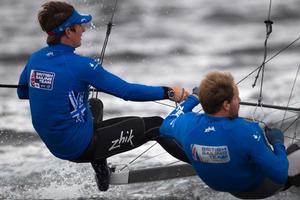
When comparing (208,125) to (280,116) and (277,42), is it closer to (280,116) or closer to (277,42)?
(280,116)

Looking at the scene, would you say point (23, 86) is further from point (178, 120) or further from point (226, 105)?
point (226, 105)

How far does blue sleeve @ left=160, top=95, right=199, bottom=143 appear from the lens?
5344mm

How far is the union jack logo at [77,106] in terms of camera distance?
18.7 feet

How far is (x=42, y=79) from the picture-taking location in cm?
568

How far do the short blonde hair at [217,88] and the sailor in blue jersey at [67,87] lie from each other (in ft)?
2.22

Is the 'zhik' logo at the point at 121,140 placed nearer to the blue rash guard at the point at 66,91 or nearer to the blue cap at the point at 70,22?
the blue rash guard at the point at 66,91

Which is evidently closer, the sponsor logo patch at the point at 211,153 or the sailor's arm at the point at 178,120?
the sponsor logo patch at the point at 211,153

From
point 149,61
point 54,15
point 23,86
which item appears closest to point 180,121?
point 54,15

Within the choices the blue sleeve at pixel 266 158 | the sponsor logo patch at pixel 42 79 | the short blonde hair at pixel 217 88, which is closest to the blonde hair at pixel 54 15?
the sponsor logo patch at pixel 42 79

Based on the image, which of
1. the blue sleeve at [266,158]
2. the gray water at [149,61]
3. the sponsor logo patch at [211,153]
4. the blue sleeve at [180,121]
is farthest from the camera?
the gray water at [149,61]

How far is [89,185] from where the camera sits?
9.95 metres

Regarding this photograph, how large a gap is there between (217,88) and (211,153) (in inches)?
18.9

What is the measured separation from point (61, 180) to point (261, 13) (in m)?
4.82

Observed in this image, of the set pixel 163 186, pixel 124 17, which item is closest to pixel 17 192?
pixel 163 186
